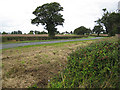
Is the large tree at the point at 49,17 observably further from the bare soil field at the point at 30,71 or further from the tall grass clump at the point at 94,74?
the tall grass clump at the point at 94,74

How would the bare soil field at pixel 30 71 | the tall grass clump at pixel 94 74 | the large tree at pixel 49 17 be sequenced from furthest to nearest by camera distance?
1. the large tree at pixel 49 17
2. the bare soil field at pixel 30 71
3. the tall grass clump at pixel 94 74

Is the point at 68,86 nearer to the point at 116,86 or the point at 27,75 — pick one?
the point at 116,86

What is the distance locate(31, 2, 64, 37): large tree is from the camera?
31031 mm

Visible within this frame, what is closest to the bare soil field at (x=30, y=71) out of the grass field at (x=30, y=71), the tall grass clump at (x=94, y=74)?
the grass field at (x=30, y=71)

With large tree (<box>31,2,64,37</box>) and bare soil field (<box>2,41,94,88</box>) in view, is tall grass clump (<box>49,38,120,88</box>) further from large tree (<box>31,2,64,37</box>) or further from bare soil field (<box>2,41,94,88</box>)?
large tree (<box>31,2,64,37</box>)

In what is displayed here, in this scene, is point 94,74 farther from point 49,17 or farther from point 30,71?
point 49,17

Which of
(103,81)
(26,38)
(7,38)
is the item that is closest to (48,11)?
(26,38)

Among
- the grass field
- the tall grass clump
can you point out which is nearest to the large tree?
the grass field

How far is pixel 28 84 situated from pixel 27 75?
60 centimetres

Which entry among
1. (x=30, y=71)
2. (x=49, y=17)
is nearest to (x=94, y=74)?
(x=30, y=71)

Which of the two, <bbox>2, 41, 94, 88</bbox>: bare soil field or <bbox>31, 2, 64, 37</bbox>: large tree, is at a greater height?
<bbox>31, 2, 64, 37</bbox>: large tree

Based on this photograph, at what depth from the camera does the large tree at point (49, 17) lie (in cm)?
3103

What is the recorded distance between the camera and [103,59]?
15.4 feet

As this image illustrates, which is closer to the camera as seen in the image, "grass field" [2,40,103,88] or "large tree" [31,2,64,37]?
"grass field" [2,40,103,88]
